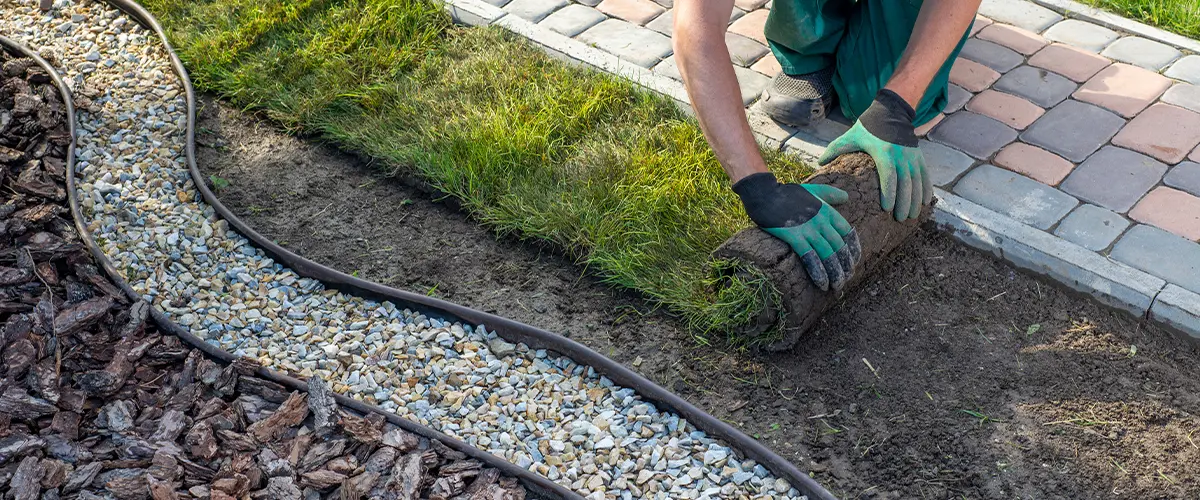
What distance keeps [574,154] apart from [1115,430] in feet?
7.66

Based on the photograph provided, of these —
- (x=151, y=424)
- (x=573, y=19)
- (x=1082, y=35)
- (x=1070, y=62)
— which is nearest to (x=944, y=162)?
(x=1070, y=62)

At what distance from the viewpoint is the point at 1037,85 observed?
450cm

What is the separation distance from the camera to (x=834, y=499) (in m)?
2.91

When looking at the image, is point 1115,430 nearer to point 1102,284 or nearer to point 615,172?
point 1102,284

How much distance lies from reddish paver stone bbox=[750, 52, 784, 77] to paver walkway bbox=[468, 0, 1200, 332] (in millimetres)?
10

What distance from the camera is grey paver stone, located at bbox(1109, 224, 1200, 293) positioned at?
355 centimetres

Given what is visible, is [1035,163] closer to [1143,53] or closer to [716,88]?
[1143,53]

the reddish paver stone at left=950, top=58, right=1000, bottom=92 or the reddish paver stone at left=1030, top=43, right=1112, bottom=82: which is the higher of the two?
the reddish paver stone at left=1030, top=43, right=1112, bottom=82

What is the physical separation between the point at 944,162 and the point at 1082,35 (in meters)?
1.39

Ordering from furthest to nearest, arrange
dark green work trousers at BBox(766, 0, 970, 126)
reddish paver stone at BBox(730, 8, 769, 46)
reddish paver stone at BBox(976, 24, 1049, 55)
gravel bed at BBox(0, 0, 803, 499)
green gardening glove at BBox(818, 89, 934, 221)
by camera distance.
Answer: reddish paver stone at BBox(730, 8, 769, 46) → reddish paver stone at BBox(976, 24, 1049, 55) → dark green work trousers at BBox(766, 0, 970, 126) → green gardening glove at BBox(818, 89, 934, 221) → gravel bed at BBox(0, 0, 803, 499)

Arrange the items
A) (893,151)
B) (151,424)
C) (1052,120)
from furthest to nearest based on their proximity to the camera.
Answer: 1. (1052,120)
2. (893,151)
3. (151,424)

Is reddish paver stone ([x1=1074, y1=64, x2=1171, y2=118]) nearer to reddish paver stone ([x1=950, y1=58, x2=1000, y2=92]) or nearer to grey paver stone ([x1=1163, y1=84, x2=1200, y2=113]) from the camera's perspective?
grey paver stone ([x1=1163, y1=84, x2=1200, y2=113])

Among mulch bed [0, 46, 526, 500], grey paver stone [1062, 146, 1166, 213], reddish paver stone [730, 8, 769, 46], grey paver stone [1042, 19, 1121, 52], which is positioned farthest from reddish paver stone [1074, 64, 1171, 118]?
mulch bed [0, 46, 526, 500]

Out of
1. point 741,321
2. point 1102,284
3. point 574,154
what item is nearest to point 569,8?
point 574,154
